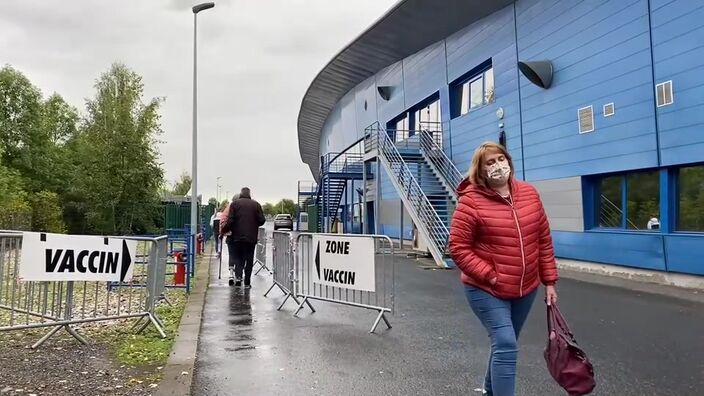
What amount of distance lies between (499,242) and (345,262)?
12.8ft

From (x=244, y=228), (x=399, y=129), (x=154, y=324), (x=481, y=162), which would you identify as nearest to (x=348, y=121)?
(x=399, y=129)

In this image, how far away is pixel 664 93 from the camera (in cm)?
1106

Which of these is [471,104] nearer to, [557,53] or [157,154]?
[557,53]

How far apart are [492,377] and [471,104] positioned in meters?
17.1

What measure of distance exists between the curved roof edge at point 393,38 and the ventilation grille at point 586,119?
4936 mm

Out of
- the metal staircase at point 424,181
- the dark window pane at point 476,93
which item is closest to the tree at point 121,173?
the metal staircase at point 424,181

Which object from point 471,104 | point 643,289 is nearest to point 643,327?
point 643,289

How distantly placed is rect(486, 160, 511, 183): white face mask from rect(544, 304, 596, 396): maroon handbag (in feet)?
3.29

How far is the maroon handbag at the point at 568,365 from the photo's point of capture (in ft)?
11.2

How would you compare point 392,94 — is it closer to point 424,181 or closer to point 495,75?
point 424,181

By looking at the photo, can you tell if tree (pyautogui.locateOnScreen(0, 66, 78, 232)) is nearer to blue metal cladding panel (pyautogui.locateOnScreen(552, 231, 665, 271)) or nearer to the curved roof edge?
the curved roof edge

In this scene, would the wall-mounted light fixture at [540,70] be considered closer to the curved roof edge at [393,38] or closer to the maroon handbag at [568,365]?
the curved roof edge at [393,38]

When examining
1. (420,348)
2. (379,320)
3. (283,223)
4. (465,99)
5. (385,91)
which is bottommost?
(420,348)

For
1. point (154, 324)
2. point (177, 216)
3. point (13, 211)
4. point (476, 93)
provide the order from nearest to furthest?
1. point (154, 324)
2. point (476, 93)
3. point (13, 211)
4. point (177, 216)
